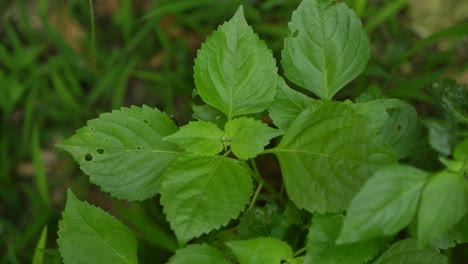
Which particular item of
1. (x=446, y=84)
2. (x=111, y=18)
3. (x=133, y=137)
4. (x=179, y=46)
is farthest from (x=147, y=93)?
(x=446, y=84)

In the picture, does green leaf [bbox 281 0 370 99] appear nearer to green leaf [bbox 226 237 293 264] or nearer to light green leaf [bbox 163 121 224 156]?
light green leaf [bbox 163 121 224 156]

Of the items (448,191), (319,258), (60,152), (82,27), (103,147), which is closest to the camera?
(448,191)

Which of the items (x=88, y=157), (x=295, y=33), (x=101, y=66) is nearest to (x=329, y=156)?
(x=295, y=33)

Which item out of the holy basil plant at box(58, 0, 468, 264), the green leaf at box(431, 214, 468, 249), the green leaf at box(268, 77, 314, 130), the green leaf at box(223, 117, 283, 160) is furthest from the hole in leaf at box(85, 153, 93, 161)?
the green leaf at box(431, 214, 468, 249)

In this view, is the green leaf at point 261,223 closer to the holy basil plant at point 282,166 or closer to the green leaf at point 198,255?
the holy basil plant at point 282,166

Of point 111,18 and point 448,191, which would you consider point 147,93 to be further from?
point 448,191

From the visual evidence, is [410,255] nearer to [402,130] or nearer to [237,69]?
[402,130]

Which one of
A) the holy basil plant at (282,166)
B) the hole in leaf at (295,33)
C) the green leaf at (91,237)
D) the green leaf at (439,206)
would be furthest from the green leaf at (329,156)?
the green leaf at (91,237)
